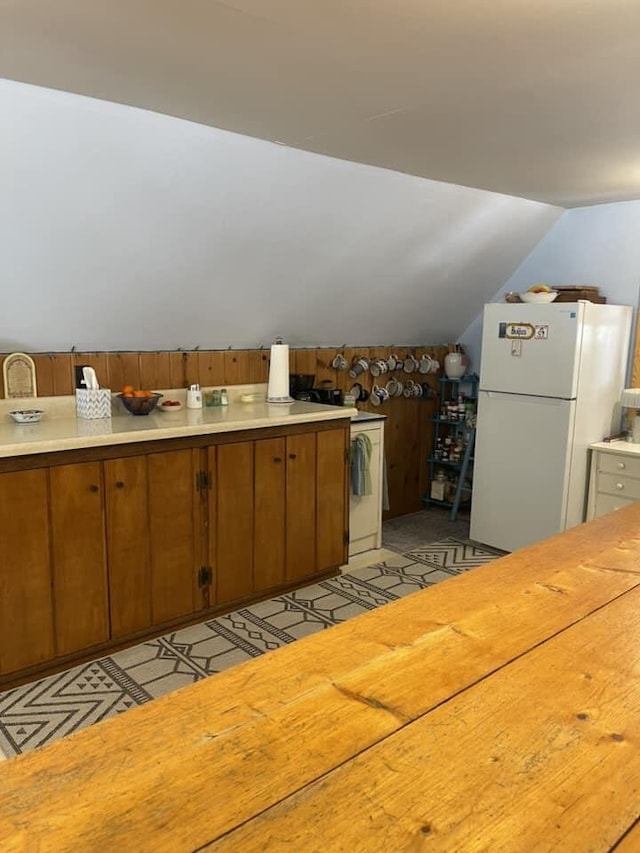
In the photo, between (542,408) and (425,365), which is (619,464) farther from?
(425,365)

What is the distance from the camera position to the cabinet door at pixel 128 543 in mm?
2721

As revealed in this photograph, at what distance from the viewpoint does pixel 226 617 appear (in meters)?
3.20

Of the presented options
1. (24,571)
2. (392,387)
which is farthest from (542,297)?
(24,571)

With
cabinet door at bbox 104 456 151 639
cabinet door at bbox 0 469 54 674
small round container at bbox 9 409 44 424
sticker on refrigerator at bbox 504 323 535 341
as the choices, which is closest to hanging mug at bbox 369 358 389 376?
sticker on refrigerator at bbox 504 323 535 341

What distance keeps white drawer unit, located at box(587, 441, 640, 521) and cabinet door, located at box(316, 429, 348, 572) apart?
57.2 inches

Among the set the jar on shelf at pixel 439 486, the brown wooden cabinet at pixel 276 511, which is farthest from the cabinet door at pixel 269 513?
the jar on shelf at pixel 439 486

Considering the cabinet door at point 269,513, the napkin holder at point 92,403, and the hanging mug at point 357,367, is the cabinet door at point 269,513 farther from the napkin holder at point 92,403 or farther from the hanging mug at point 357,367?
the hanging mug at point 357,367

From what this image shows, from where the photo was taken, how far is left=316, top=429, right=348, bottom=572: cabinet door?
139 inches

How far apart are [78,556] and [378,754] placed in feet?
6.99

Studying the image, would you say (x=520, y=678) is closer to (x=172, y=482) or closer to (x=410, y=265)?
(x=172, y=482)

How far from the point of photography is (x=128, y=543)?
2.79 m

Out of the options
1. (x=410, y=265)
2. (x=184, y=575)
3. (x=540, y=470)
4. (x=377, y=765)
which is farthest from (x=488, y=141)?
(x=377, y=765)

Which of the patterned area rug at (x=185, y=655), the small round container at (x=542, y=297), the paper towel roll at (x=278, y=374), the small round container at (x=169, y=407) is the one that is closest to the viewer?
the patterned area rug at (x=185, y=655)

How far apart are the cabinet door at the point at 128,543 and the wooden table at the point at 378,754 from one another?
1.84 meters
